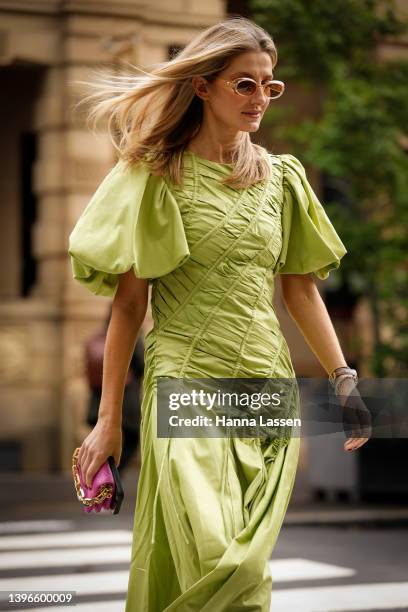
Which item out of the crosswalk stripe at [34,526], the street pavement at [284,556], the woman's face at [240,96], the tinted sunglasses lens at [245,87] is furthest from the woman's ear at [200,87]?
the crosswalk stripe at [34,526]

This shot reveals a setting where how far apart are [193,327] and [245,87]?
2.25ft

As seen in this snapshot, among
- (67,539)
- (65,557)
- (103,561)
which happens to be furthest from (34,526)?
(103,561)

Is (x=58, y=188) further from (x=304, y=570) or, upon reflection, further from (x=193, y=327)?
(x=193, y=327)

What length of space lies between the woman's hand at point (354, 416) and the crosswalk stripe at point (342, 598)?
9.81 feet

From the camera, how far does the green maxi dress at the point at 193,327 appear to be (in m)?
3.71

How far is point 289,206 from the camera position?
164 inches

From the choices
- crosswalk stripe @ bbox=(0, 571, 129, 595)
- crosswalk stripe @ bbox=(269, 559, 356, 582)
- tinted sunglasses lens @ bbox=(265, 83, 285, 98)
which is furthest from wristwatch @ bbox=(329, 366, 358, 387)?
crosswalk stripe @ bbox=(269, 559, 356, 582)

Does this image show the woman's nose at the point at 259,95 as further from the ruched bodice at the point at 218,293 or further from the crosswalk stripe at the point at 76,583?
the crosswalk stripe at the point at 76,583

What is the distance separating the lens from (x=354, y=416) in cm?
413

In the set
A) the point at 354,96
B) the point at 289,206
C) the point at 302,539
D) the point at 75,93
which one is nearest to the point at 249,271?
the point at 289,206

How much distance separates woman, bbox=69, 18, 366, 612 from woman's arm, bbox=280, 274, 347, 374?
6.0 inches

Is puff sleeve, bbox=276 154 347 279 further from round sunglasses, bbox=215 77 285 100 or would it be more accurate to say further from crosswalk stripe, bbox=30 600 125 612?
crosswalk stripe, bbox=30 600 125 612

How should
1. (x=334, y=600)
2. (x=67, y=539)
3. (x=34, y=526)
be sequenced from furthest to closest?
1. (x=34, y=526)
2. (x=67, y=539)
3. (x=334, y=600)

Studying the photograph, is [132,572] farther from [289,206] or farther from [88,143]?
[88,143]
